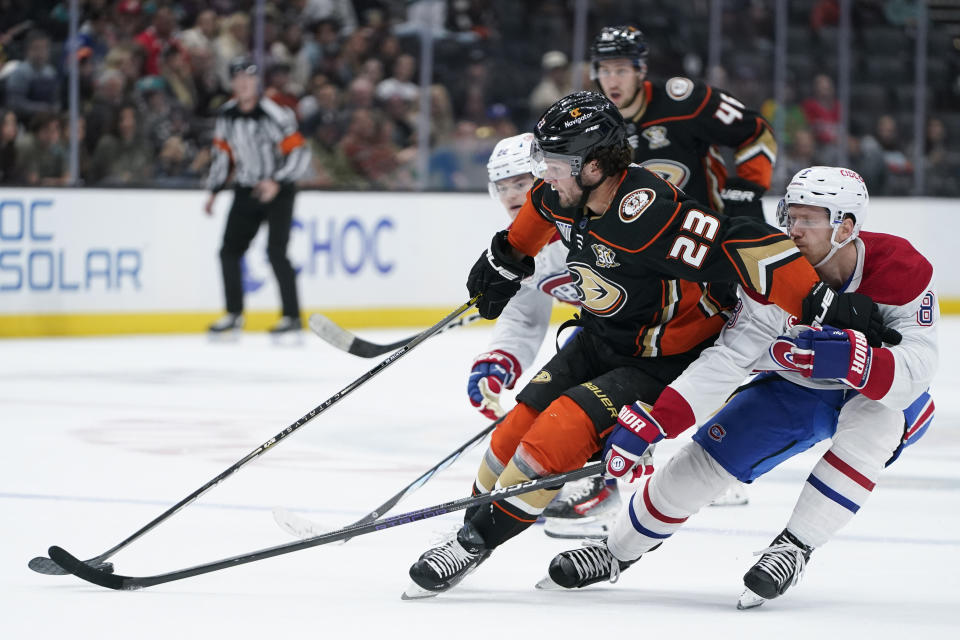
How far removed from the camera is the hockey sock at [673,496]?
3.12 meters

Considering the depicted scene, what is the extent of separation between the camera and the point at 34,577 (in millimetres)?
3189

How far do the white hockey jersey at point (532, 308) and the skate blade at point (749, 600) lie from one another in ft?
3.21

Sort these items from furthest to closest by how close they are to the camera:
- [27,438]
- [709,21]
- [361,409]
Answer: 1. [709,21]
2. [361,409]
3. [27,438]

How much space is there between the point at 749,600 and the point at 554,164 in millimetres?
975

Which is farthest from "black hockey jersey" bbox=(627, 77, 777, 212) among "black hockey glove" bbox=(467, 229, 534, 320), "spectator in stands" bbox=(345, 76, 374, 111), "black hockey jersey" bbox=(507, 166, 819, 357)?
"spectator in stands" bbox=(345, 76, 374, 111)

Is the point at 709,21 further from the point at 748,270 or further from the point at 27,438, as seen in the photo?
the point at 748,270

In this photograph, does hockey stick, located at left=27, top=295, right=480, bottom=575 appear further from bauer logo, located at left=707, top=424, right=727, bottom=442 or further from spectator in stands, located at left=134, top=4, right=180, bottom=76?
spectator in stands, located at left=134, top=4, right=180, bottom=76

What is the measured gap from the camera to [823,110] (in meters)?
11.2

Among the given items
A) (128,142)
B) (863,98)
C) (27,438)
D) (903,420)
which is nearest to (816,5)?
(863,98)

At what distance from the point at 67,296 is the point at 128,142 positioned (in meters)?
0.97

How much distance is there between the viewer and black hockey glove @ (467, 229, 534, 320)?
3.49 metres

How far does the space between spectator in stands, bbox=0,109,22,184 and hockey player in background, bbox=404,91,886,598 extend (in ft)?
19.0

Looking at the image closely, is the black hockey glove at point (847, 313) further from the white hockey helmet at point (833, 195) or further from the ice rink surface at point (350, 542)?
the ice rink surface at point (350, 542)

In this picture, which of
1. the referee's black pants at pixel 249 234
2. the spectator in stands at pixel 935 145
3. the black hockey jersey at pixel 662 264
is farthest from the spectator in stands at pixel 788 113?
the black hockey jersey at pixel 662 264
